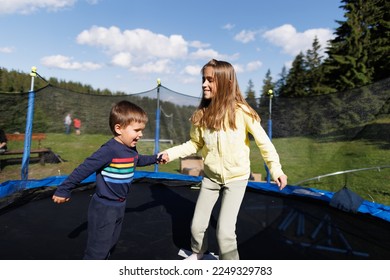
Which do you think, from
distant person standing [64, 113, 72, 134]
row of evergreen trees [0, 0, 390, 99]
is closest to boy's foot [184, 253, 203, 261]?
distant person standing [64, 113, 72, 134]

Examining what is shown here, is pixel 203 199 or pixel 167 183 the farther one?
pixel 167 183

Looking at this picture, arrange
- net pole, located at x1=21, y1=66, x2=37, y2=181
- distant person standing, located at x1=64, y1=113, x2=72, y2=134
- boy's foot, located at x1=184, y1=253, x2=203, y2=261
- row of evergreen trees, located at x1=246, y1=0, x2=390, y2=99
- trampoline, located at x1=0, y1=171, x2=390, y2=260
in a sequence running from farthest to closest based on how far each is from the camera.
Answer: row of evergreen trees, located at x1=246, y1=0, x2=390, y2=99 < distant person standing, located at x1=64, y1=113, x2=72, y2=134 < net pole, located at x1=21, y1=66, x2=37, y2=181 < trampoline, located at x1=0, y1=171, x2=390, y2=260 < boy's foot, located at x1=184, y1=253, x2=203, y2=261

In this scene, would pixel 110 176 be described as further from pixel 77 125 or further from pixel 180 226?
pixel 77 125

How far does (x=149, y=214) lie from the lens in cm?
289

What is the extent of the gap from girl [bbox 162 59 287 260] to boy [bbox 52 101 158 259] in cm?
47

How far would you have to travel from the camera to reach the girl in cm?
176

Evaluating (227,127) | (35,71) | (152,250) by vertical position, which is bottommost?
(152,250)

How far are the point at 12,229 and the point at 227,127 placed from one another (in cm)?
192

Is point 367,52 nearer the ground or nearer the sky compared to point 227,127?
nearer the sky

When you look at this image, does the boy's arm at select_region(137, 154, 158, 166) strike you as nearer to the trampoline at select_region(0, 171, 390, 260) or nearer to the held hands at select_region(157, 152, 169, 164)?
the held hands at select_region(157, 152, 169, 164)

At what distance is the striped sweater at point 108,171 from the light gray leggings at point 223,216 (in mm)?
528

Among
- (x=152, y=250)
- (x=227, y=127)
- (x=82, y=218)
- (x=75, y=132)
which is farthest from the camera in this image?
(x=75, y=132)

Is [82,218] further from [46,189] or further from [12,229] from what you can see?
[46,189]

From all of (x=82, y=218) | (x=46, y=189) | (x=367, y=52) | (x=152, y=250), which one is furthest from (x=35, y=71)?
(x=367, y=52)
